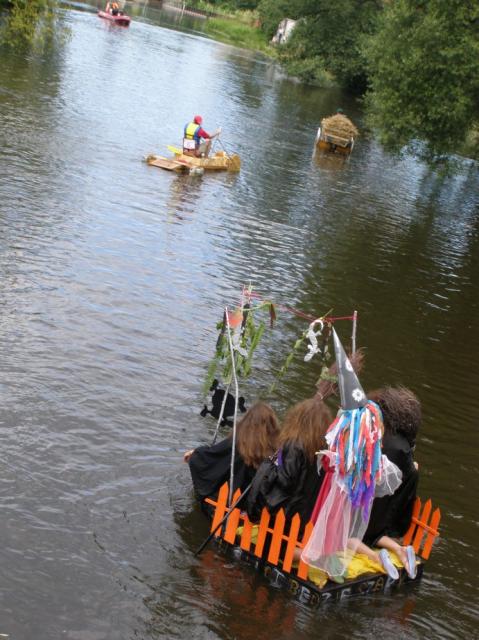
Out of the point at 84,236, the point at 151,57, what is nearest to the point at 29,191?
the point at 84,236

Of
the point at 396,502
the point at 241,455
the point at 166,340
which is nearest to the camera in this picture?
the point at 241,455

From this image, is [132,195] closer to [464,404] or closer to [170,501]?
[464,404]

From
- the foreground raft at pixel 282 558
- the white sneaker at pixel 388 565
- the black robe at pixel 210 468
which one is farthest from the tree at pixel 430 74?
the foreground raft at pixel 282 558

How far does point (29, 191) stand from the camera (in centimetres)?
1855

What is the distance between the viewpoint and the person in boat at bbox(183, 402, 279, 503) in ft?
26.4

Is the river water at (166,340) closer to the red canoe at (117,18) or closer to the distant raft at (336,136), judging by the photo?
the distant raft at (336,136)

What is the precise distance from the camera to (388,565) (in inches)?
308

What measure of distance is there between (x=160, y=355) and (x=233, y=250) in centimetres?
649

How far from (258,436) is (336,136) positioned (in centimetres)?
2917

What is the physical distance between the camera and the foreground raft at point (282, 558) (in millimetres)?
7539

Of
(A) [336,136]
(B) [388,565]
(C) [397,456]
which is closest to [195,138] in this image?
(A) [336,136]

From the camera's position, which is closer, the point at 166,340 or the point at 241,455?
the point at 241,455

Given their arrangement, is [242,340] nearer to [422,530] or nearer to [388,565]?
[422,530]

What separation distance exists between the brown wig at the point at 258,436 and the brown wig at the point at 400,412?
3.27 feet
